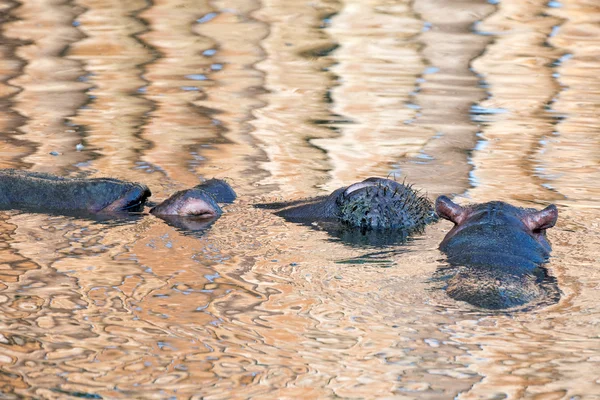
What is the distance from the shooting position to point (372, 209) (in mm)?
7059

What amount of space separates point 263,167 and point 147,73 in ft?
16.5

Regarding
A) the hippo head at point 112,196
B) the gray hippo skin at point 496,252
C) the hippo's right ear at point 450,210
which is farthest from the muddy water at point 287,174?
the hippo head at point 112,196

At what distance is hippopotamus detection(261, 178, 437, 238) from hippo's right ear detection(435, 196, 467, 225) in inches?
17.6

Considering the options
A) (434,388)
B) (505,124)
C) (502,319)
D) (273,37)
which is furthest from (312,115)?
(434,388)

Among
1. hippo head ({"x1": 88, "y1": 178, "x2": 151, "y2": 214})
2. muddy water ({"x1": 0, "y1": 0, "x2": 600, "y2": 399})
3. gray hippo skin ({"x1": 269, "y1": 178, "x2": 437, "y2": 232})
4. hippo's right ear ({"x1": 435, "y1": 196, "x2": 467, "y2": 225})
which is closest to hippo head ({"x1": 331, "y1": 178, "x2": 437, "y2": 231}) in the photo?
gray hippo skin ({"x1": 269, "y1": 178, "x2": 437, "y2": 232})

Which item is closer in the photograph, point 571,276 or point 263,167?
point 571,276

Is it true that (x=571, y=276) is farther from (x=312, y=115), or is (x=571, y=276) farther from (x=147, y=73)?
(x=147, y=73)

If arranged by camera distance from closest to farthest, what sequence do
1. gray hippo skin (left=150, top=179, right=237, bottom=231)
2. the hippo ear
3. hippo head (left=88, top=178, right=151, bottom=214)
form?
1. the hippo ear
2. gray hippo skin (left=150, top=179, right=237, bottom=231)
3. hippo head (left=88, top=178, right=151, bottom=214)

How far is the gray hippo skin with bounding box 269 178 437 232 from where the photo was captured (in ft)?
23.1

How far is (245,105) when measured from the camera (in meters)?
11.5

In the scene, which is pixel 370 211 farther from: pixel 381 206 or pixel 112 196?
pixel 112 196

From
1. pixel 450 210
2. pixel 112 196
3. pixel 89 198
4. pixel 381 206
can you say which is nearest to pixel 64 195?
pixel 89 198

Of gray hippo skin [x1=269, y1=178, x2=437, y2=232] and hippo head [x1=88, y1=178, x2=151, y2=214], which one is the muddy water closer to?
gray hippo skin [x1=269, y1=178, x2=437, y2=232]

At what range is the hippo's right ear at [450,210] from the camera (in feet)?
21.3
